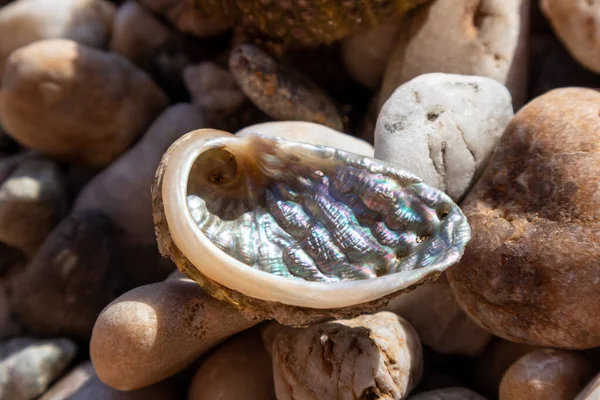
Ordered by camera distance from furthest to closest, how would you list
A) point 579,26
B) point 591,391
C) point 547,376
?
1. point 579,26
2. point 547,376
3. point 591,391

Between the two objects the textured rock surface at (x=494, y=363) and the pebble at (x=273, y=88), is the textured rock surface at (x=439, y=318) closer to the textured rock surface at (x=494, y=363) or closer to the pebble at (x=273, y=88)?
the textured rock surface at (x=494, y=363)

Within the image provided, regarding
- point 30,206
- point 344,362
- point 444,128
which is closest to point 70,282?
point 30,206

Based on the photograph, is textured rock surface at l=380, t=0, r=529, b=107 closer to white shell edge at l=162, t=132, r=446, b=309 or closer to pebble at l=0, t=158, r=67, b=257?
white shell edge at l=162, t=132, r=446, b=309

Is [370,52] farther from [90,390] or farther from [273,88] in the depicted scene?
[90,390]

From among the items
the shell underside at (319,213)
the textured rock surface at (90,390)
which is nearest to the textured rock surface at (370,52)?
the shell underside at (319,213)

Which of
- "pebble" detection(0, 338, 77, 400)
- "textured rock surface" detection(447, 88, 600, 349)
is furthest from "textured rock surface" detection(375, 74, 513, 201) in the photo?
"pebble" detection(0, 338, 77, 400)

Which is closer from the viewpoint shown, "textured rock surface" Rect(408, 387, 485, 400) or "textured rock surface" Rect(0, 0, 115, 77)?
"textured rock surface" Rect(408, 387, 485, 400)
